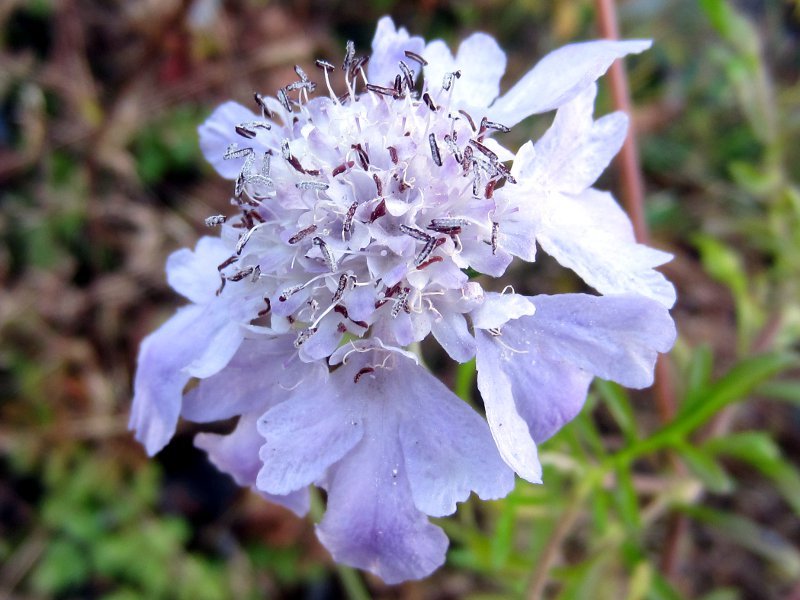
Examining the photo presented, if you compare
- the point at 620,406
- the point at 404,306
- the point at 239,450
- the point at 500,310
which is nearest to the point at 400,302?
the point at 404,306

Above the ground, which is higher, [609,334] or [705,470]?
[609,334]

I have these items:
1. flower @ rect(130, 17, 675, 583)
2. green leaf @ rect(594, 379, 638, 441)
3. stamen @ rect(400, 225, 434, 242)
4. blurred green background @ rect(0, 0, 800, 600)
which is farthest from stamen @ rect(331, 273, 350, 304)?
blurred green background @ rect(0, 0, 800, 600)

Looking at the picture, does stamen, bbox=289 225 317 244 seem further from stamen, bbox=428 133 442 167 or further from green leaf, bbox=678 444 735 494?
green leaf, bbox=678 444 735 494

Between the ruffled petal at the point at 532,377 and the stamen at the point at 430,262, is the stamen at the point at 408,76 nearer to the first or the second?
the stamen at the point at 430,262

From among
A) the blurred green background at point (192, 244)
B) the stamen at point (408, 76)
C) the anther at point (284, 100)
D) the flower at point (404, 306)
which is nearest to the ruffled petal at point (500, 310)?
the flower at point (404, 306)

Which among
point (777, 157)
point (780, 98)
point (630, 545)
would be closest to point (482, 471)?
point (630, 545)

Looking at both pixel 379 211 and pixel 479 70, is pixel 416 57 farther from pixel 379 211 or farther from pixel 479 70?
pixel 379 211

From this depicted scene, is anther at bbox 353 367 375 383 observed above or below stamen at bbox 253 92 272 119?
below
